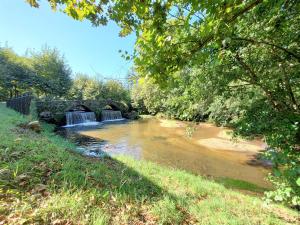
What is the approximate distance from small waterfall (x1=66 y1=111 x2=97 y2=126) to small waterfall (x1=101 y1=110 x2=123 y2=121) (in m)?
1.58

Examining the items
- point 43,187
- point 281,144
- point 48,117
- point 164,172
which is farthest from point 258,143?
point 48,117

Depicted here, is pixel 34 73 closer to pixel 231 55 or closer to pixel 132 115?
pixel 132 115

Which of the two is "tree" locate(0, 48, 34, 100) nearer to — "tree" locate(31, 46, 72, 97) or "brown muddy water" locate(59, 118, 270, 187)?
"tree" locate(31, 46, 72, 97)

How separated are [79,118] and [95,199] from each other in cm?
1859

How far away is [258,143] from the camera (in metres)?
11.5

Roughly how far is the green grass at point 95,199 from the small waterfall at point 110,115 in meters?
19.7

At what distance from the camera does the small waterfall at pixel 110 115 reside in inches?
948

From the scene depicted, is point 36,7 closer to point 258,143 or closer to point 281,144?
point 281,144

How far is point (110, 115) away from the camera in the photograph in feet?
82.2

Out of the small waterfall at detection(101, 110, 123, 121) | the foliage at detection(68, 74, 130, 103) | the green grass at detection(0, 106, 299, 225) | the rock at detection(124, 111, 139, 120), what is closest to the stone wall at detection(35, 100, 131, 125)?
the small waterfall at detection(101, 110, 123, 121)

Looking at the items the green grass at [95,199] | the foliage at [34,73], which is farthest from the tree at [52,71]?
the green grass at [95,199]

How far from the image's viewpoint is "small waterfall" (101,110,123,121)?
2409 cm

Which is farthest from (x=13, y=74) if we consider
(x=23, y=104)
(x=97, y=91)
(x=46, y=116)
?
(x=97, y=91)

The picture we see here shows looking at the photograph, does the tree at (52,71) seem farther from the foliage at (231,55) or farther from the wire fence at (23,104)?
the foliage at (231,55)
